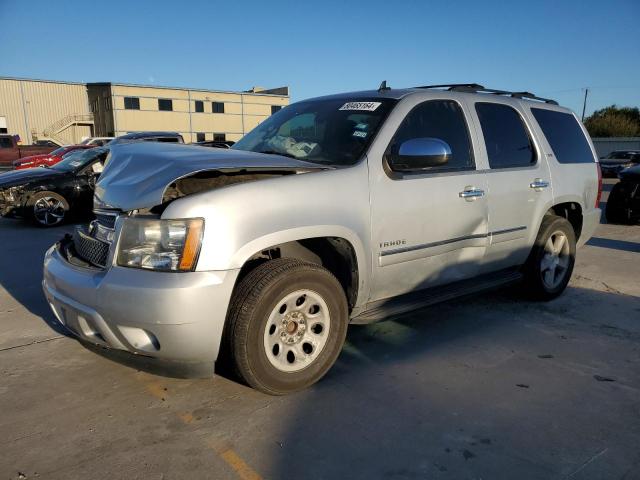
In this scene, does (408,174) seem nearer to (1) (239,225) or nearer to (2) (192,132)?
(1) (239,225)

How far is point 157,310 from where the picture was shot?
2543mm

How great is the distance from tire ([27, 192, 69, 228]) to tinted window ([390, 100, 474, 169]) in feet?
25.5

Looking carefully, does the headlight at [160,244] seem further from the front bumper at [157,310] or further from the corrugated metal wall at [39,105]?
the corrugated metal wall at [39,105]

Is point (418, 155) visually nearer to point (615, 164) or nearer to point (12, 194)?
point (12, 194)

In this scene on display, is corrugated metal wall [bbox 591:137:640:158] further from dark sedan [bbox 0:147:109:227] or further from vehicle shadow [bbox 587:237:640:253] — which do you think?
dark sedan [bbox 0:147:109:227]

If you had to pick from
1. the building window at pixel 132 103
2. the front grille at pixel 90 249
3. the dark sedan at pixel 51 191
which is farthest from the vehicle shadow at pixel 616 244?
the building window at pixel 132 103

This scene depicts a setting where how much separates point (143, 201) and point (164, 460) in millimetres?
1310

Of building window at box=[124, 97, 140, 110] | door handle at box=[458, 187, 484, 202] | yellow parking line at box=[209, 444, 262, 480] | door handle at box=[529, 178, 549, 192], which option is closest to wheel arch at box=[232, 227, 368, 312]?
yellow parking line at box=[209, 444, 262, 480]

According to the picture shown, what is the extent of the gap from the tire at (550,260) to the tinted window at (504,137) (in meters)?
0.69

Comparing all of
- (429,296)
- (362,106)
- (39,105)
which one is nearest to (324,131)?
(362,106)

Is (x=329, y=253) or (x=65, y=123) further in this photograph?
(x=65, y=123)

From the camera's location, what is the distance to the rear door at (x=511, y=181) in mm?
4086

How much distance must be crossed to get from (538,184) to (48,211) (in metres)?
8.27

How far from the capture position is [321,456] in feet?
8.09
